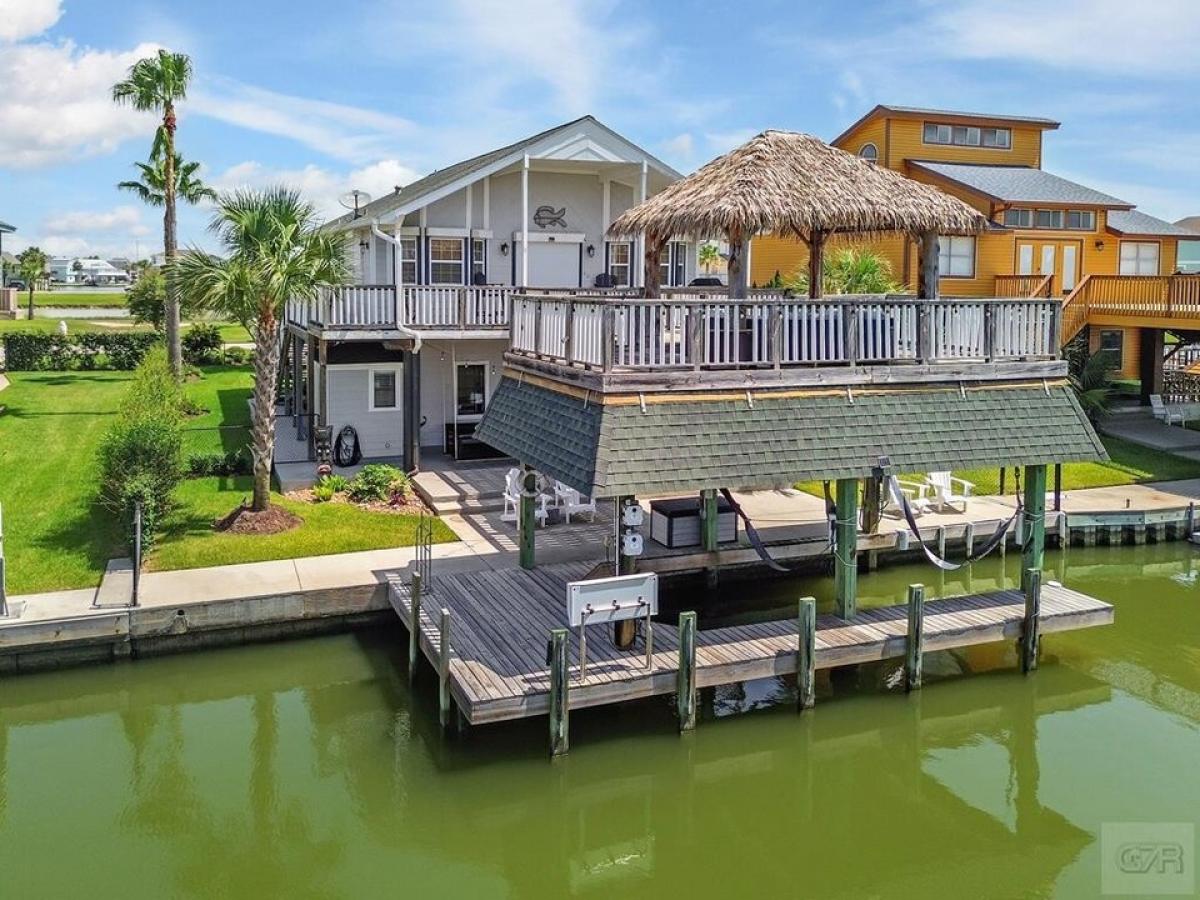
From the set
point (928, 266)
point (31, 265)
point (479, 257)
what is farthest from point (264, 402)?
point (31, 265)

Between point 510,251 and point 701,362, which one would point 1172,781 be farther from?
point 510,251

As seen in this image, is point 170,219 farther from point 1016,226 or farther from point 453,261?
point 1016,226

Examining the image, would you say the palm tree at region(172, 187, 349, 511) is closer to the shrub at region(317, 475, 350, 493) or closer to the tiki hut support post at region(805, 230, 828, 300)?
the shrub at region(317, 475, 350, 493)

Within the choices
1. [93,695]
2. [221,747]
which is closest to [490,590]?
[221,747]

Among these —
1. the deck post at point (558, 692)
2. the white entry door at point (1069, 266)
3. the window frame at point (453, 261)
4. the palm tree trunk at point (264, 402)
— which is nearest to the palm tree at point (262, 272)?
the palm tree trunk at point (264, 402)

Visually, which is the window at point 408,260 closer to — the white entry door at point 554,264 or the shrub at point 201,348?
the white entry door at point 554,264

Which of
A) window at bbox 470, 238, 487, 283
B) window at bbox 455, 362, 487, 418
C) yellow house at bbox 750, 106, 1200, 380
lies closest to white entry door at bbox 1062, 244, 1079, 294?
yellow house at bbox 750, 106, 1200, 380
